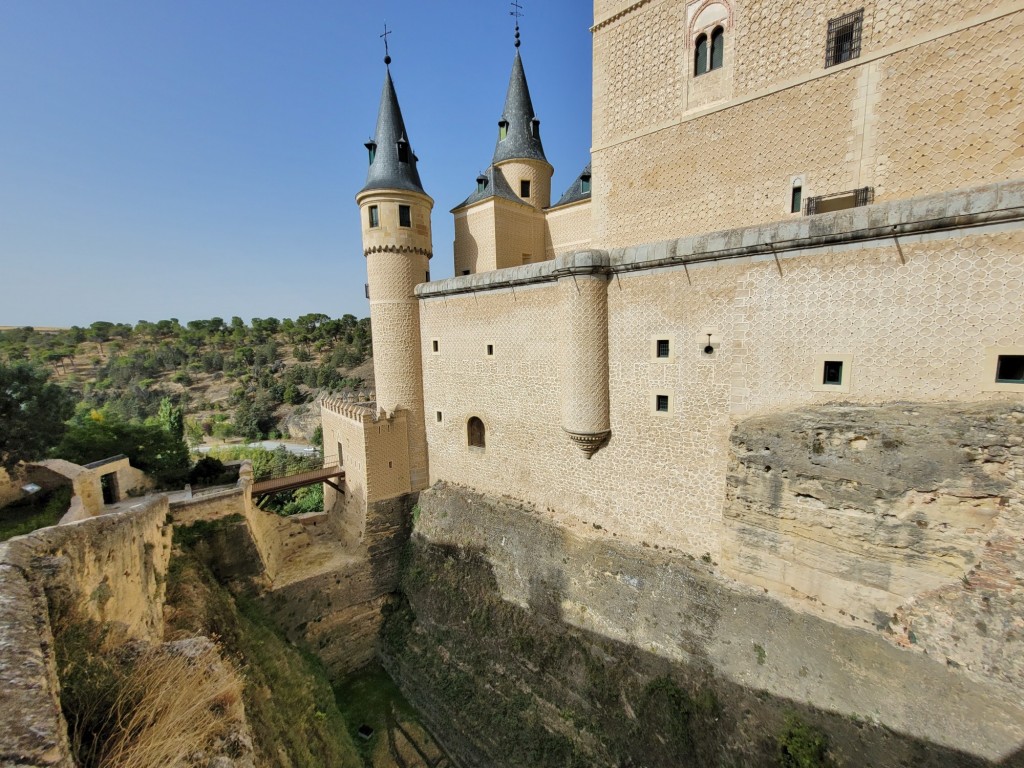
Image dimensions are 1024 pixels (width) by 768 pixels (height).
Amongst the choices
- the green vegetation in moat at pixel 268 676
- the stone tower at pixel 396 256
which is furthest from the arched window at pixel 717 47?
the green vegetation in moat at pixel 268 676

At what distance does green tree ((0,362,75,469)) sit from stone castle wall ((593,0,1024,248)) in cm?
1637

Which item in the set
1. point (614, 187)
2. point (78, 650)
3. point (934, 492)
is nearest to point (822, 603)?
point (934, 492)

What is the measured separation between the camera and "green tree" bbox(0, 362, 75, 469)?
36.3ft

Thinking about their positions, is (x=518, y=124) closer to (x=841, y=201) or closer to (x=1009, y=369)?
(x=841, y=201)

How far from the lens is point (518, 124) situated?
14.3 m

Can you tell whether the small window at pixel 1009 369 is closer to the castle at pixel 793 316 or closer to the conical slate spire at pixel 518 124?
the castle at pixel 793 316

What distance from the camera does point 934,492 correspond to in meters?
5.93

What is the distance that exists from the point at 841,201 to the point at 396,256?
1081cm

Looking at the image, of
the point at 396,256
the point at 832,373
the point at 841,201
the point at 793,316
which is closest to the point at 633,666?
the point at 832,373

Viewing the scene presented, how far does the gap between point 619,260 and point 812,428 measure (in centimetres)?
467

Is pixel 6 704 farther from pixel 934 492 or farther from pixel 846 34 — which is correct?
pixel 846 34

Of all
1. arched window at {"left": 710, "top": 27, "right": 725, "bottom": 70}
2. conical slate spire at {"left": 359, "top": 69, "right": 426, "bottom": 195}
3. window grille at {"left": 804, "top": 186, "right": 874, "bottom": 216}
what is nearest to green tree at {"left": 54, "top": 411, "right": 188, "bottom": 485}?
conical slate spire at {"left": 359, "top": 69, "right": 426, "bottom": 195}

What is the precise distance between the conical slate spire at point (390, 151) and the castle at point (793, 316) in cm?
435

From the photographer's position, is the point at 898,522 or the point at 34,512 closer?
the point at 898,522
